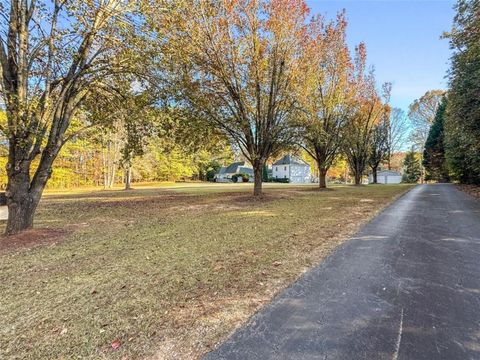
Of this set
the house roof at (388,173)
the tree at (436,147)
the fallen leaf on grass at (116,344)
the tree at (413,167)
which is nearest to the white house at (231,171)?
the house roof at (388,173)

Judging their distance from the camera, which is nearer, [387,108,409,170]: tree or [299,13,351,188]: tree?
[299,13,351,188]: tree

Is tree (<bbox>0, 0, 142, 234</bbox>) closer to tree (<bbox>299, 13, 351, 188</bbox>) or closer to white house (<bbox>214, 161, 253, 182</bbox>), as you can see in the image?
tree (<bbox>299, 13, 351, 188</bbox>)

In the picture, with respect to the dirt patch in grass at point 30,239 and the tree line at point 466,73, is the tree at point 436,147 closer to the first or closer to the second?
the tree line at point 466,73

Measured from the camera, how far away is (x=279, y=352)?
7.18 feet

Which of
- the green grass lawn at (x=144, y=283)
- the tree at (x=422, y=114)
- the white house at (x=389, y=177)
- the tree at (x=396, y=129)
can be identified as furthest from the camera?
the white house at (x=389, y=177)

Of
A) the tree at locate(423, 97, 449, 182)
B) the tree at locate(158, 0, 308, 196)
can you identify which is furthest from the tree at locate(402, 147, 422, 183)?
the tree at locate(158, 0, 308, 196)

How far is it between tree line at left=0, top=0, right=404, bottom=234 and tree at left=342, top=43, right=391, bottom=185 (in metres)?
0.49

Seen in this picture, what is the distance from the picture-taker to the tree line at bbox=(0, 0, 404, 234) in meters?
6.20

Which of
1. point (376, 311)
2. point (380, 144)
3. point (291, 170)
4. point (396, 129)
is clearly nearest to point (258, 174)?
point (376, 311)

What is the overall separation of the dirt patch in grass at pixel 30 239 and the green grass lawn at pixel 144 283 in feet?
0.12

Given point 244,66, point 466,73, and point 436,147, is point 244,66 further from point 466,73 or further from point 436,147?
point 436,147

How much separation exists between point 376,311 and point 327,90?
64.2 feet

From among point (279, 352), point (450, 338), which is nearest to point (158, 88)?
point (279, 352)

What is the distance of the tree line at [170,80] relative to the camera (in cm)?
620
